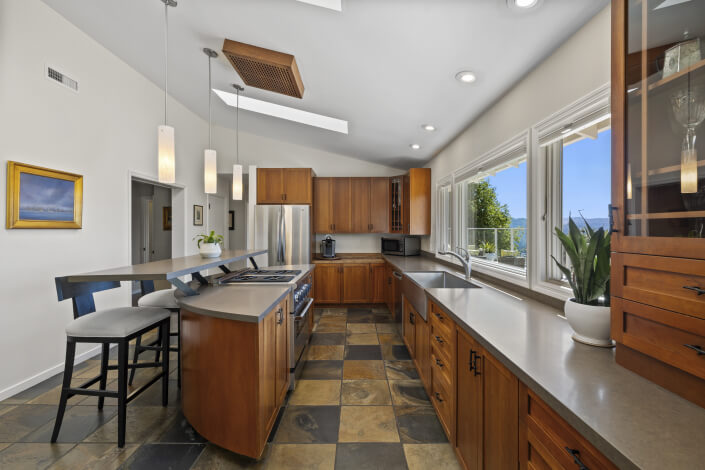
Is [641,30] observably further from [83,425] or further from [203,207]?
[203,207]

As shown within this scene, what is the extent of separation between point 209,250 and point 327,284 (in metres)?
2.80

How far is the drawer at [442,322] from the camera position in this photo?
1721 millimetres

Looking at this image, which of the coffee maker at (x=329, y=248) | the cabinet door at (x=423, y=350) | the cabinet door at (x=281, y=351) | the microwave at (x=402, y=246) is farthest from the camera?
the coffee maker at (x=329, y=248)

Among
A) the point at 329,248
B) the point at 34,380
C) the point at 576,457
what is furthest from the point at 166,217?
the point at 576,457

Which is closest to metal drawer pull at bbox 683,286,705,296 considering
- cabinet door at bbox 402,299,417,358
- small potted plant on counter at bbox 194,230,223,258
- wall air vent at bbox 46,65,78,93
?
cabinet door at bbox 402,299,417,358

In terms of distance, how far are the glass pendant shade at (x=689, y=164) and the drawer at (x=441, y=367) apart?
1.28m

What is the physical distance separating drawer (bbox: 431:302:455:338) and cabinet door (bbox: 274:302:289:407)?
108cm

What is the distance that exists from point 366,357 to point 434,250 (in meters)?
2.16

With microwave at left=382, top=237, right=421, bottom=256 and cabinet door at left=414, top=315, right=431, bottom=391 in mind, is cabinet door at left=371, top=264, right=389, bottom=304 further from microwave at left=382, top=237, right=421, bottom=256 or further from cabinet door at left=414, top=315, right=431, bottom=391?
cabinet door at left=414, top=315, right=431, bottom=391

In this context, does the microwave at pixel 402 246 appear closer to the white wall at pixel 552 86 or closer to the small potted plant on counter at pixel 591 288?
the white wall at pixel 552 86

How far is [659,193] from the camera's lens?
2.80 ft

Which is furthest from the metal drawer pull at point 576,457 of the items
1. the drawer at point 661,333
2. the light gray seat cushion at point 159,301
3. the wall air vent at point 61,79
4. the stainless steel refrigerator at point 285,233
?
the stainless steel refrigerator at point 285,233

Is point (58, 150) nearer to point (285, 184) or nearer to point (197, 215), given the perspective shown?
point (197, 215)

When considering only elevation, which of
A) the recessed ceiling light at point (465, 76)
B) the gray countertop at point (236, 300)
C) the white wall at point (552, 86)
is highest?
the recessed ceiling light at point (465, 76)
